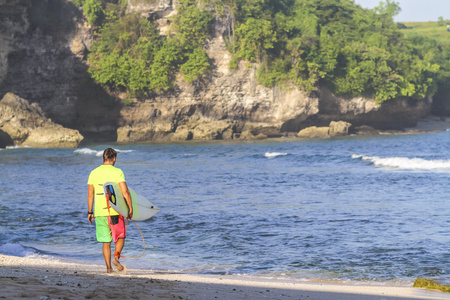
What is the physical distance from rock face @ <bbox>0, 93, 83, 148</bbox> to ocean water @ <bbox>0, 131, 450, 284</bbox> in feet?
41.6

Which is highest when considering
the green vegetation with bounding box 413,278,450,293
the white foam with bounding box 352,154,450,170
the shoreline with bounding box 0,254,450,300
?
the shoreline with bounding box 0,254,450,300

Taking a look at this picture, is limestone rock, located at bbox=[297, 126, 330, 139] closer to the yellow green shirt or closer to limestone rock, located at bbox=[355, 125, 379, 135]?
limestone rock, located at bbox=[355, 125, 379, 135]

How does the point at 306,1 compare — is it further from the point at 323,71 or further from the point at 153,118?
the point at 153,118

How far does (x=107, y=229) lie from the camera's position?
20.3ft

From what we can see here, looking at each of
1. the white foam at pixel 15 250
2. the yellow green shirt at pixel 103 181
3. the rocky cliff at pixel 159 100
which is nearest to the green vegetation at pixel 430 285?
the yellow green shirt at pixel 103 181

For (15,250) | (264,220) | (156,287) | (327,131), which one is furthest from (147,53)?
(156,287)

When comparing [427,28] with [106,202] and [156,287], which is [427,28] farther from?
[156,287]

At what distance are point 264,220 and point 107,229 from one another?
5285 millimetres

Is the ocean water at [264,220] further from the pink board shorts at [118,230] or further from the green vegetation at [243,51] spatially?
the green vegetation at [243,51]

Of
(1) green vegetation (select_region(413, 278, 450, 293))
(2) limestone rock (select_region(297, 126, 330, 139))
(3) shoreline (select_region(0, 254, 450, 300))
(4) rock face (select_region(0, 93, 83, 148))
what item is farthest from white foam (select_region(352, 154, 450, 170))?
(2) limestone rock (select_region(297, 126, 330, 139))

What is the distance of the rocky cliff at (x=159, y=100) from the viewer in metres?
42.5

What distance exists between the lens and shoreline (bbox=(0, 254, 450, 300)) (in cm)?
457

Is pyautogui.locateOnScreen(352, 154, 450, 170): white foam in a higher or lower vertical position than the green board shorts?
lower

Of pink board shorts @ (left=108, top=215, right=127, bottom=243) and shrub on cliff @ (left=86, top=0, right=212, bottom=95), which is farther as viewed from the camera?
shrub on cliff @ (left=86, top=0, right=212, bottom=95)
